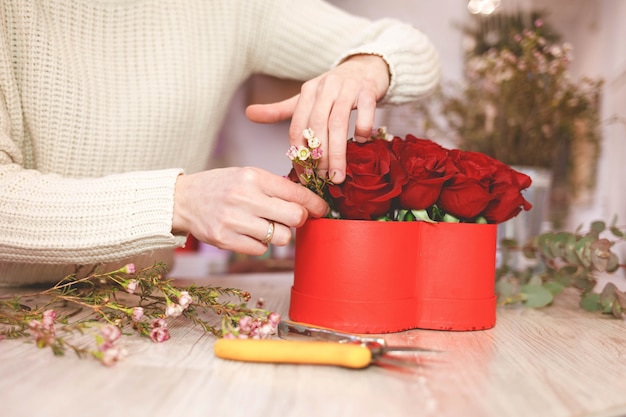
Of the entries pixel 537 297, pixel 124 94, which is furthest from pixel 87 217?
pixel 537 297

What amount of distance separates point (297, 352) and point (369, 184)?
0.26 m

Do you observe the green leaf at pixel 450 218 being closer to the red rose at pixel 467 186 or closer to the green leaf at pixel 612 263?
the red rose at pixel 467 186

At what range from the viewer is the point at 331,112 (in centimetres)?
85

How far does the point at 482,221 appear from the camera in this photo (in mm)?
860

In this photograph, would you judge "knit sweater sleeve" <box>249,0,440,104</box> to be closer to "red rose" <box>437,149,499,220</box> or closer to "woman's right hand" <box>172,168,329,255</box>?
"red rose" <box>437,149,499,220</box>

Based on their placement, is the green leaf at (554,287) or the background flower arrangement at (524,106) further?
the background flower arrangement at (524,106)

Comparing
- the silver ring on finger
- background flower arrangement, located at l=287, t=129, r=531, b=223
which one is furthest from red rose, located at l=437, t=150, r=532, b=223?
the silver ring on finger

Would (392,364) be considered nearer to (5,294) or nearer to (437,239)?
(437,239)

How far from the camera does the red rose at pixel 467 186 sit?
0.79 m

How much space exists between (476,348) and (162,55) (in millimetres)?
847

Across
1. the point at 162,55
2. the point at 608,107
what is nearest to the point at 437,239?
the point at 162,55

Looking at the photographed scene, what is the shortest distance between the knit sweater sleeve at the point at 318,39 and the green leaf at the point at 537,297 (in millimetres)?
459

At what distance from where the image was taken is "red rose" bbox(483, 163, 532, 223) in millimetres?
829

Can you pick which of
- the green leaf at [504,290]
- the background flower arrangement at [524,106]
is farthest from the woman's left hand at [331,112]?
the background flower arrangement at [524,106]
